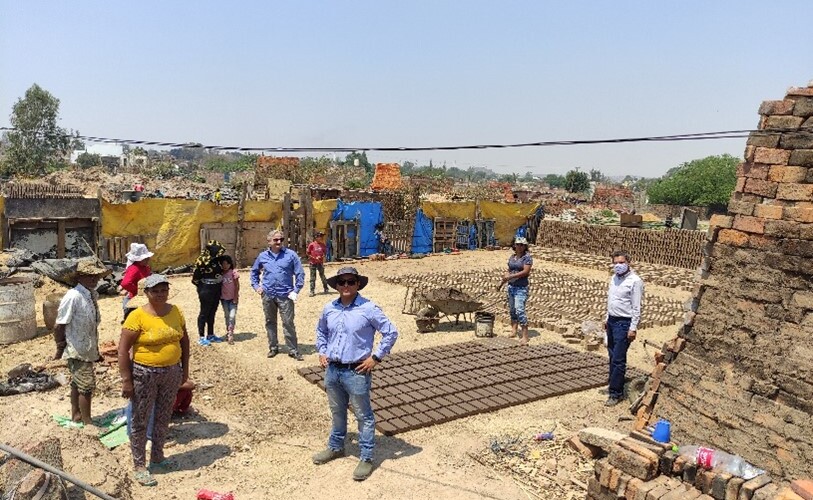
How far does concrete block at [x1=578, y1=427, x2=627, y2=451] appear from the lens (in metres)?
5.21

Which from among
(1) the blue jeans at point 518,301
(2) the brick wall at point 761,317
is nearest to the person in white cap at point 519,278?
(1) the blue jeans at point 518,301

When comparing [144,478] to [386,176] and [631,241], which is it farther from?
[386,176]

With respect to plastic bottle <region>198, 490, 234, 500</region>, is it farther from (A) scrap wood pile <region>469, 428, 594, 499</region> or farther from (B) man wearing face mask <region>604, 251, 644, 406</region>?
(B) man wearing face mask <region>604, 251, 644, 406</region>

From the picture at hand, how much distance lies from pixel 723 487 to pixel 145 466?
4498mm

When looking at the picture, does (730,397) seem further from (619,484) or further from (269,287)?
(269,287)

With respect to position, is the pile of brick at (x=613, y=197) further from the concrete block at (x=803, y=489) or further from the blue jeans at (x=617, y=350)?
the concrete block at (x=803, y=489)

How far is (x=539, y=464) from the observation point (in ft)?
17.4

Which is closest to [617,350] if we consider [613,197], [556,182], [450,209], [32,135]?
A: [450,209]

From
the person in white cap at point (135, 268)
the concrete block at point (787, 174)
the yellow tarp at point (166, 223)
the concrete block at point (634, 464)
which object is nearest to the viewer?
the concrete block at point (634, 464)

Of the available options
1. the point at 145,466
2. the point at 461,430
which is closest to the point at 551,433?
the point at 461,430

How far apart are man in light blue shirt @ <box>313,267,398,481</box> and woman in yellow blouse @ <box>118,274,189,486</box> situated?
4.04 feet

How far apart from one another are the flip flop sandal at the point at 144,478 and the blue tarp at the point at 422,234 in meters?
16.9

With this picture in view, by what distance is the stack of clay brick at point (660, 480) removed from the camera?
4.05 m

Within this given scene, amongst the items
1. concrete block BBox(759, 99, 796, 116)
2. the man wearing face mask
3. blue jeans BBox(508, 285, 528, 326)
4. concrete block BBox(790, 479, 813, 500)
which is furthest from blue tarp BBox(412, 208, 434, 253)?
concrete block BBox(790, 479, 813, 500)
